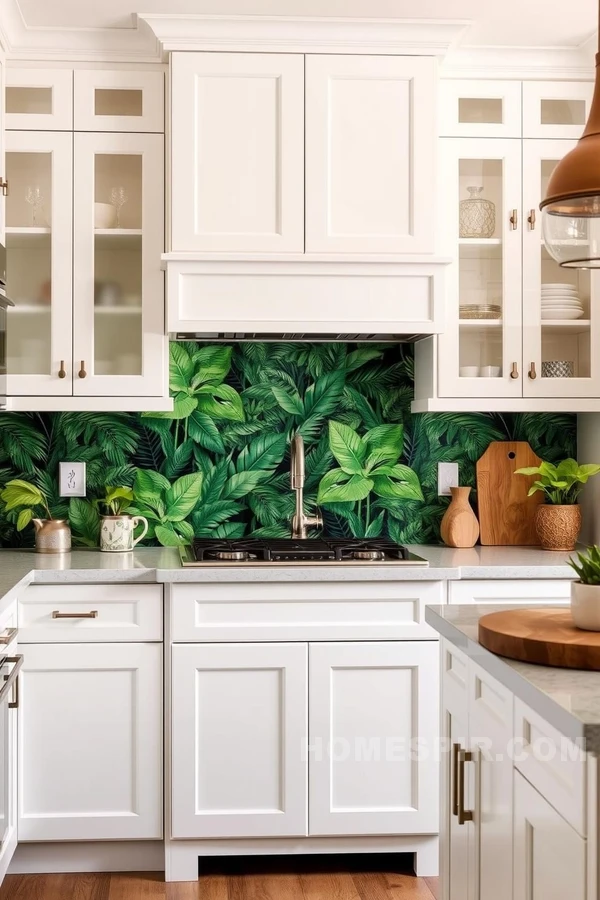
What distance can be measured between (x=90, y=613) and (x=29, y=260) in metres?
1.16

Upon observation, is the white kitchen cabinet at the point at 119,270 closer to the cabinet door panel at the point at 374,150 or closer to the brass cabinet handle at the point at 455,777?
the cabinet door panel at the point at 374,150

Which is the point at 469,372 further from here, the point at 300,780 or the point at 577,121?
the point at 300,780

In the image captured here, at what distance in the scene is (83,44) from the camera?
3.01m

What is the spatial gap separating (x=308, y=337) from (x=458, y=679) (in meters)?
1.58

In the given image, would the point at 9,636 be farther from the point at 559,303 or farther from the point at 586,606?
the point at 559,303

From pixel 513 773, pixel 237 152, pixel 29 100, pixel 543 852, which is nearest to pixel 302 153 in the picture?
pixel 237 152

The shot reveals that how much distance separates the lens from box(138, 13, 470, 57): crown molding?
115 inches

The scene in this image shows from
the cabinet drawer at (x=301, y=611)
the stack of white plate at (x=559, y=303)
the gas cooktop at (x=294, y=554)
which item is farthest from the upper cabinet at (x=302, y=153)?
the cabinet drawer at (x=301, y=611)

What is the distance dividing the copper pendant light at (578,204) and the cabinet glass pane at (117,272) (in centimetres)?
169

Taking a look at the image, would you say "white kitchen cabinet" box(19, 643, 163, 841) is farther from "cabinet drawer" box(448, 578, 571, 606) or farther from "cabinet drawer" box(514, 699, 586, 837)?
"cabinet drawer" box(514, 699, 586, 837)

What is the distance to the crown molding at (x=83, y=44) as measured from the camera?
9.75ft

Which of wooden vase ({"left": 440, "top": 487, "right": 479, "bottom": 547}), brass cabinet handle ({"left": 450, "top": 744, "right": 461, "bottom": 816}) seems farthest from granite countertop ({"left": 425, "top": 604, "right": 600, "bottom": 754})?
wooden vase ({"left": 440, "top": 487, "right": 479, "bottom": 547})

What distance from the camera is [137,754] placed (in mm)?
2803

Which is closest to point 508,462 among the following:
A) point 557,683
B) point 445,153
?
point 445,153
